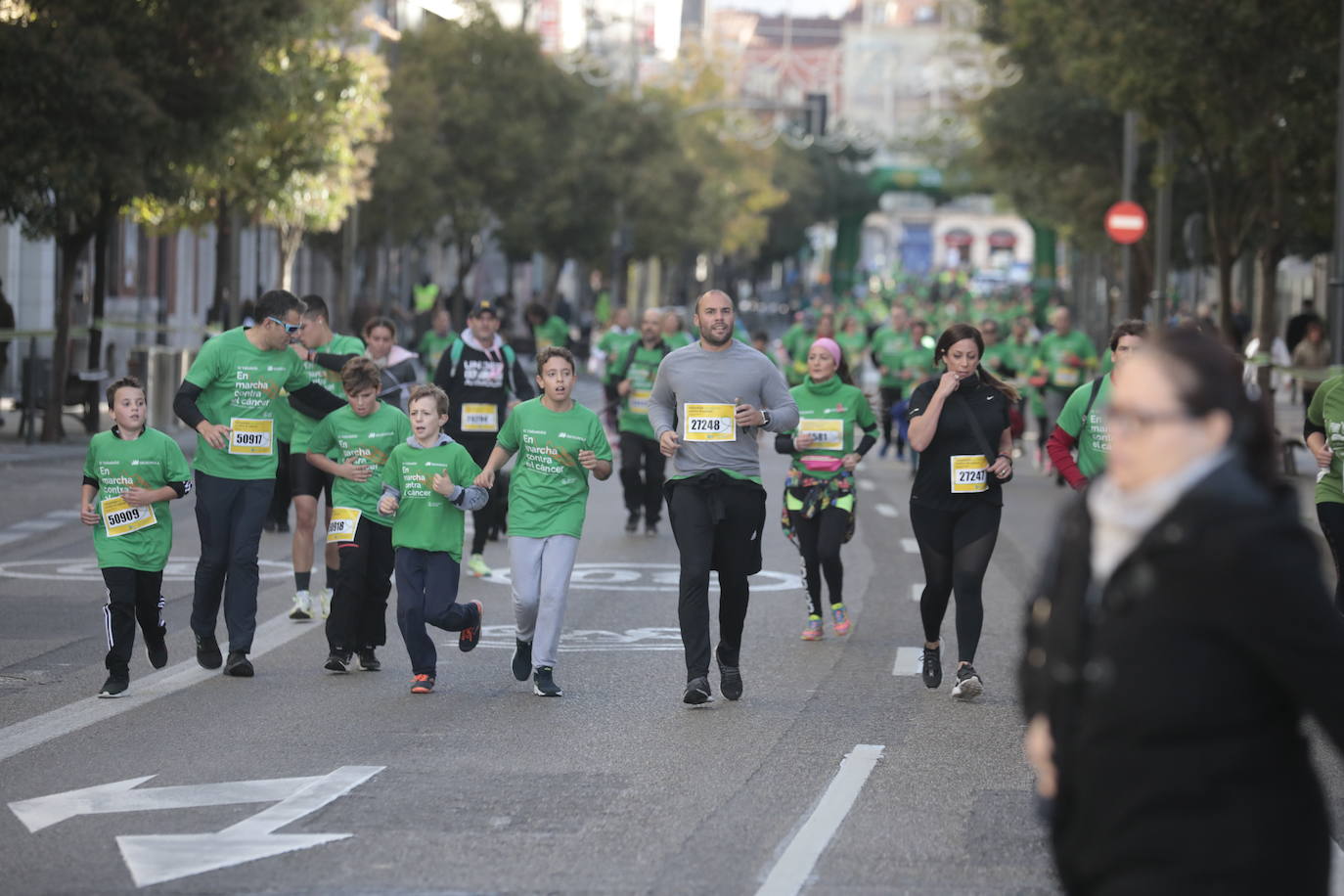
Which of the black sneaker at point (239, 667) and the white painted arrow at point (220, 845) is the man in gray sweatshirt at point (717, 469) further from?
the white painted arrow at point (220, 845)

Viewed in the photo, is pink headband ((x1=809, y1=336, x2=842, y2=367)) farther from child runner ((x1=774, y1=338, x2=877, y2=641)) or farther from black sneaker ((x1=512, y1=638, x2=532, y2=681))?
black sneaker ((x1=512, y1=638, x2=532, y2=681))

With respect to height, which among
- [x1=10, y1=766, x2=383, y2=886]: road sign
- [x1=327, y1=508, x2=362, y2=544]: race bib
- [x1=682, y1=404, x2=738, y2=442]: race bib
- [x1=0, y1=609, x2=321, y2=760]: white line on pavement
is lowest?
[x1=0, y1=609, x2=321, y2=760]: white line on pavement

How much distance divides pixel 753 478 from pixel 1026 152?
32.0 m

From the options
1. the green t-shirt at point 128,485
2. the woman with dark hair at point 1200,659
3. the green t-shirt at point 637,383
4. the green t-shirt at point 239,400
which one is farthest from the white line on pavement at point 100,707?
the green t-shirt at point 637,383

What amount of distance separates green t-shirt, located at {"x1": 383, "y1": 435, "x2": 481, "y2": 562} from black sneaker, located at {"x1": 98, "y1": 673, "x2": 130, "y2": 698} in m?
1.32

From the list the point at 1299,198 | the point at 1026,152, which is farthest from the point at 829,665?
the point at 1026,152

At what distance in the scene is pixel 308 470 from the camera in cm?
1302

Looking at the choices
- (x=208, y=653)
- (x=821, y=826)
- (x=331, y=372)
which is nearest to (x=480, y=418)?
(x=331, y=372)

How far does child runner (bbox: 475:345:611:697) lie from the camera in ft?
33.3

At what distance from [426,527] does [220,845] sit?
11.6 ft

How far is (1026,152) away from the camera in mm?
41094

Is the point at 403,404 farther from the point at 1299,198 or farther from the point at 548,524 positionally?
the point at 1299,198

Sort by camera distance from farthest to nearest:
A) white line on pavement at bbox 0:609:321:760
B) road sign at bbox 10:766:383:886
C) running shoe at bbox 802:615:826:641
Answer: running shoe at bbox 802:615:826:641 < white line on pavement at bbox 0:609:321:760 < road sign at bbox 10:766:383:886

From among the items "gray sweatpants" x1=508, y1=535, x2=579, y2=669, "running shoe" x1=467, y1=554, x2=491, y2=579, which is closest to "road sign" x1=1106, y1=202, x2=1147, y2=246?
"running shoe" x1=467, y1=554, x2=491, y2=579
